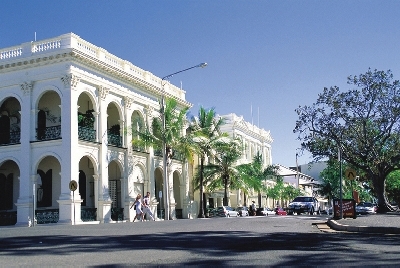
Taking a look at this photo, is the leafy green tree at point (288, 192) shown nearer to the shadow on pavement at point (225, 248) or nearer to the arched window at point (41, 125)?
the arched window at point (41, 125)

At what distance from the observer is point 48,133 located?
3028 centimetres

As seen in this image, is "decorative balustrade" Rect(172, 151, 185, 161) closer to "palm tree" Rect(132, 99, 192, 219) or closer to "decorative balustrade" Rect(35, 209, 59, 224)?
"palm tree" Rect(132, 99, 192, 219)

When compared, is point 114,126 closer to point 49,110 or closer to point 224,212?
point 49,110

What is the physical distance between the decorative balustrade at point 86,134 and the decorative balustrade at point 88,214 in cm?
418

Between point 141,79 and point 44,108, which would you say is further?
point 141,79

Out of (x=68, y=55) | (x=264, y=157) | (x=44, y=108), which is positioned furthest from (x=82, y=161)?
(x=264, y=157)

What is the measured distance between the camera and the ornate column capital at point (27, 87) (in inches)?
1179

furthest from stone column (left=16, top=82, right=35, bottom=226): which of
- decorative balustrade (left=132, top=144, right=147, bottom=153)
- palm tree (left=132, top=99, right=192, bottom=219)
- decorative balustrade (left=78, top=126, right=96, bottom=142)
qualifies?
decorative balustrade (left=132, top=144, right=147, bottom=153)

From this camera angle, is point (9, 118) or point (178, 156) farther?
point (178, 156)

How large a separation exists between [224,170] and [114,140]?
15092 mm

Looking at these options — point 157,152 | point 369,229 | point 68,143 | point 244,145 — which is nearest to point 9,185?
point 68,143

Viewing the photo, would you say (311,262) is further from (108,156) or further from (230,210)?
(230,210)

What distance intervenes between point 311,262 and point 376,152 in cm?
3139

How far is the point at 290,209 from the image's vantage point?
4412 centimetres
